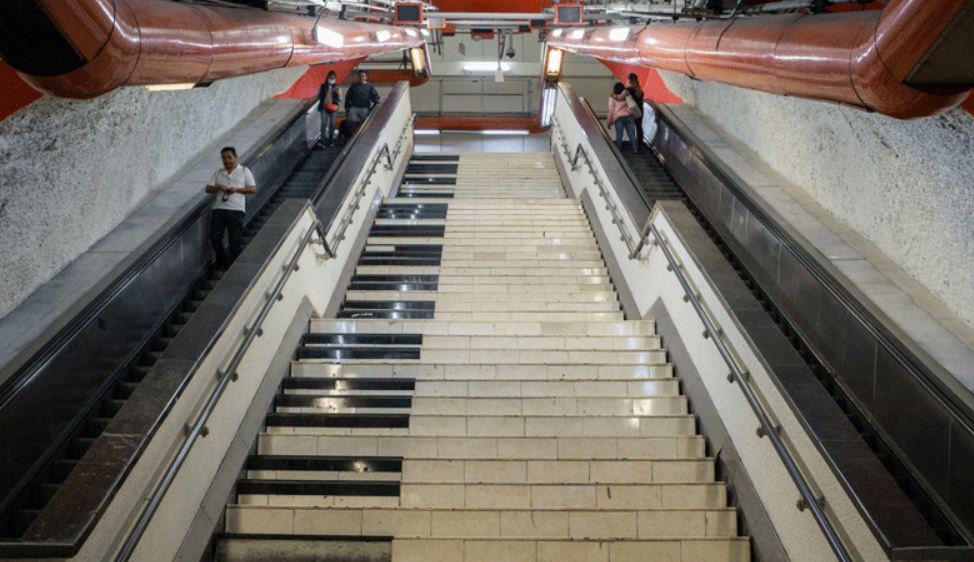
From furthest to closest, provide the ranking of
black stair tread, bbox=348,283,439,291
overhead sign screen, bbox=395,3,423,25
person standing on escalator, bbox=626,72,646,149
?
overhead sign screen, bbox=395,3,423,25 < person standing on escalator, bbox=626,72,646,149 < black stair tread, bbox=348,283,439,291

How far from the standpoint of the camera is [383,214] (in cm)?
1103

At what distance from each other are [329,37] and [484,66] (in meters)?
15.7

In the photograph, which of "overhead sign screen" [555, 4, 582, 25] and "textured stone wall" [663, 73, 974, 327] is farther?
"overhead sign screen" [555, 4, 582, 25]

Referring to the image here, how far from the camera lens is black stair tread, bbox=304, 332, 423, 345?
7.11 m

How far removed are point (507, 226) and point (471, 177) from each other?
361 centimetres

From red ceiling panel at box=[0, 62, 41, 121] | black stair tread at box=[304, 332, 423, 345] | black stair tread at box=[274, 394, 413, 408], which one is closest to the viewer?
red ceiling panel at box=[0, 62, 41, 121]

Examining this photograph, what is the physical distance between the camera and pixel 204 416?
452 centimetres

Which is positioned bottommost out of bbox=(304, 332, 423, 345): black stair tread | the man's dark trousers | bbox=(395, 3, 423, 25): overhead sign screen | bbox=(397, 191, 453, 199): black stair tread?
bbox=(304, 332, 423, 345): black stair tread

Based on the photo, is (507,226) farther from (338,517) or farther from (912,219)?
(338,517)

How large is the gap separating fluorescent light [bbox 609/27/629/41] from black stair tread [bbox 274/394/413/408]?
515cm

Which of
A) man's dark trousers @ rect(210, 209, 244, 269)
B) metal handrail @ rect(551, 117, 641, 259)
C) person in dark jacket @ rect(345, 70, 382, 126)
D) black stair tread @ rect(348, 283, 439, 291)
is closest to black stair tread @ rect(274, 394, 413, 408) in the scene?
man's dark trousers @ rect(210, 209, 244, 269)

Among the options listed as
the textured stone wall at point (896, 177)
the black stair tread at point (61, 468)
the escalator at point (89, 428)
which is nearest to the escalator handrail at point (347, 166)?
the escalator at point (89, 428)

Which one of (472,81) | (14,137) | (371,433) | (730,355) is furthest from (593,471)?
(472,81)

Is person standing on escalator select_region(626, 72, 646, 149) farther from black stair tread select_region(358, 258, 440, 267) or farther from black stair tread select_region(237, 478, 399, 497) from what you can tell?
black stair tread select_region(237, 478, 399, 497)
